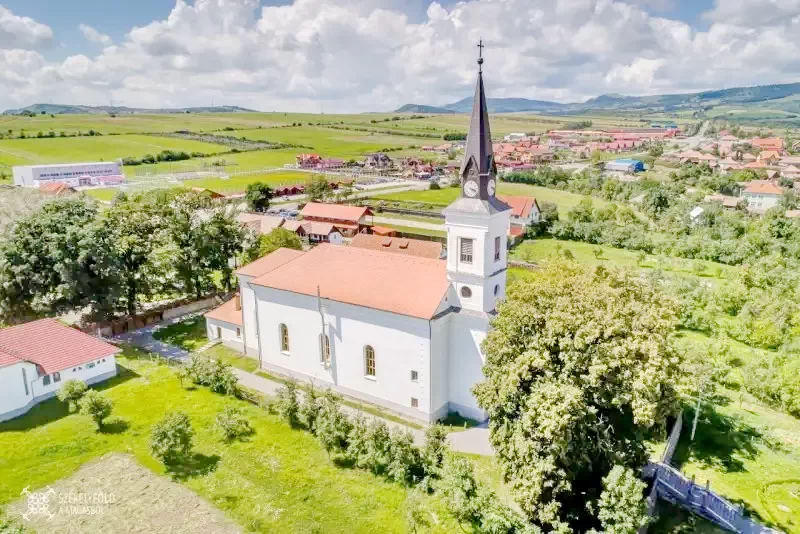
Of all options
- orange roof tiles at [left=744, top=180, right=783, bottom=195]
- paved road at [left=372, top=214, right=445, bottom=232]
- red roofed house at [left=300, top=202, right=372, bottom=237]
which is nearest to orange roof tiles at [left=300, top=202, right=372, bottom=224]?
red roofed house at [left=300, top=202, right=372, bottom=237]

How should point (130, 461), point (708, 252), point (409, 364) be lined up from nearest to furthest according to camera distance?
point (130, 461) → point (409, 364) → point (708, 252)

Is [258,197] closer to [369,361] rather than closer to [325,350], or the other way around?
[325,350]

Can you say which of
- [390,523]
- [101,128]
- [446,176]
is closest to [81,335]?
[390,523]

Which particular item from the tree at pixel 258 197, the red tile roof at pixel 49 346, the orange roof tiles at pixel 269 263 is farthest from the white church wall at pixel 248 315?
the tree at pixel 258 197

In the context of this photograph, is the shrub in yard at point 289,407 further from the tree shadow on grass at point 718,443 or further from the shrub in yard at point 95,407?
the tree shadow on grass at point 718,443

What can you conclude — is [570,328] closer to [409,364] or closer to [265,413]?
[409,364]

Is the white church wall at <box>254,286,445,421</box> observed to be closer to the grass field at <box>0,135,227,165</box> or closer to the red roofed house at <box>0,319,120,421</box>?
the red roofed house at <box>0,319,120,421</box>
